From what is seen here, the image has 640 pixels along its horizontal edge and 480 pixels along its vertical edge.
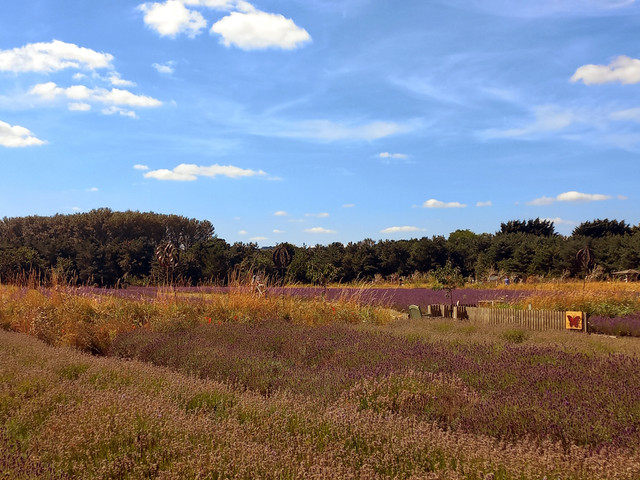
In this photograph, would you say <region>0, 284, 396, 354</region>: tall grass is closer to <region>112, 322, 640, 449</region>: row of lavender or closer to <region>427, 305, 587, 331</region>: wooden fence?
<region>112, 322, 640, 449</region>: row of lavender

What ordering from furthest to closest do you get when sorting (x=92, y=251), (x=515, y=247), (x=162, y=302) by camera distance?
(x=515, y=247) → (x=92, y=251) → (x=162, y=302)

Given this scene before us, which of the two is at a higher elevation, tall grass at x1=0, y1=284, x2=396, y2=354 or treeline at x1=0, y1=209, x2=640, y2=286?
treeline at x1=0, y1=209, x2=640, y2=286

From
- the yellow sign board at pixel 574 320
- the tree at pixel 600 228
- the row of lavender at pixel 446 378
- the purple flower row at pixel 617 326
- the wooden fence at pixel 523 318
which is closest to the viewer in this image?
the row of lavender at pixel 446 378

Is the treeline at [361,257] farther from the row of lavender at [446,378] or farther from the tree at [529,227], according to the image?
the row of lavender at [446,378]

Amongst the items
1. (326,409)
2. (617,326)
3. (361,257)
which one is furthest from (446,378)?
(361,257)

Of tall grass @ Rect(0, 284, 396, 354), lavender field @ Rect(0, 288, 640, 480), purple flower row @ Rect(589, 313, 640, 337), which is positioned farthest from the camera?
purple flower row @ Rect(589, 313, 640, 337)

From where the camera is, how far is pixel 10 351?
20.0 feet

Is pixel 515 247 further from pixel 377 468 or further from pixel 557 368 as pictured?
pixel 377 468

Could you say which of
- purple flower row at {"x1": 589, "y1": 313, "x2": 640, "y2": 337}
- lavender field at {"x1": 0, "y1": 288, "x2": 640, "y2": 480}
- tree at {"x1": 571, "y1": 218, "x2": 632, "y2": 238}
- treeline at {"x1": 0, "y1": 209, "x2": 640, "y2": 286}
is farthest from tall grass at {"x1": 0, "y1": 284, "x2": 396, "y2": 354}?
tree at {"x1": 571, "y1": 218, "x2": 632, "y2": 238}

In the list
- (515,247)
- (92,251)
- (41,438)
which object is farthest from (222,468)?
(515,247)

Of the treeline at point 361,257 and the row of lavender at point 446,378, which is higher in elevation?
the treeline at point 361,257

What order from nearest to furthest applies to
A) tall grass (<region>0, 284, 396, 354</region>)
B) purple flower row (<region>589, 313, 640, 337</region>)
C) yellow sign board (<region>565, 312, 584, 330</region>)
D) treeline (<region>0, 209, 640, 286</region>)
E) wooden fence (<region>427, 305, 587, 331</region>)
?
tall grass (<region>0, 284, 396, 354</region>) < yellow sign board (<region>565, 312, 584, 330</region>) < purple flower row (<region>589, 313, 640, 337</region>) < wooden fence (<region>427, 305, 587, 331</region>) < treeline (<region>0, 209, 640, 286</region>)

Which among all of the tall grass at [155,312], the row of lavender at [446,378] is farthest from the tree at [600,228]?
the row of lavender at [446,378]

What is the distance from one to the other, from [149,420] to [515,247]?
31.3m
